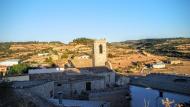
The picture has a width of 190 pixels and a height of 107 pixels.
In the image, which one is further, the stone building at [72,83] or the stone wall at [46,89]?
the stone building at [72,83]

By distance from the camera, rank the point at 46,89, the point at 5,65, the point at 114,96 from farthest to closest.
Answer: the point at 5,65, the point at 114,96, the point at 46,89

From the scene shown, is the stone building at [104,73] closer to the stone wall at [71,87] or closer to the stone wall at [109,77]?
the stone wall at [109,77]

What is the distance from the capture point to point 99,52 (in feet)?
121

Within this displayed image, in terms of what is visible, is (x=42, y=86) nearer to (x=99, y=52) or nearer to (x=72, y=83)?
(x=72, y=83)

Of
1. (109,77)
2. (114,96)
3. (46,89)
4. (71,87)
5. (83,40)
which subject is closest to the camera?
(46,89)

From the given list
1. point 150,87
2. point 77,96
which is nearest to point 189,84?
point 150,87

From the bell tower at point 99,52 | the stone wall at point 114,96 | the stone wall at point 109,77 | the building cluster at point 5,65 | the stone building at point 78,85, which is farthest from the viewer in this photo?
the building cluster at point 5,65

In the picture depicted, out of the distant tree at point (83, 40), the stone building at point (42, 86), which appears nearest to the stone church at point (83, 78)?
the stone building at point (42, 86)

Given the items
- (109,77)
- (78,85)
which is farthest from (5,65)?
(78,85)

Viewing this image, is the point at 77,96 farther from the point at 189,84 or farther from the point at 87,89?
the point at 189,84

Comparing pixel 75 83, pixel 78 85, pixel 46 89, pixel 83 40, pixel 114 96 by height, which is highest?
pixel 83 40

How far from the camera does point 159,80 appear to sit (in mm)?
23719

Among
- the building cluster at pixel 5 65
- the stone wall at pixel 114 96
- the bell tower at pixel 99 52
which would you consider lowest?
the stone wall at pixel 114 96

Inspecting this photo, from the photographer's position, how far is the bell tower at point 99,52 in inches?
1446
